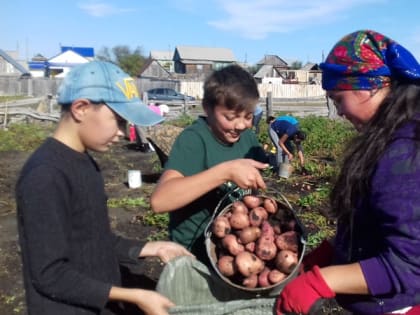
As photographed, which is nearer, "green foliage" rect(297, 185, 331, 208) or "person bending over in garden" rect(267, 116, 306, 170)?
"green foliage" rect(297, 185, 331, 208)

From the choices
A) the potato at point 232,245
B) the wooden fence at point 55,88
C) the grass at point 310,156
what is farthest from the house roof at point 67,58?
the potato at point 232,245

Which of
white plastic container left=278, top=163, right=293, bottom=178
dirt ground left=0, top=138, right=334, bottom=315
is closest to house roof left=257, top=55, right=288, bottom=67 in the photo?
dirt ground left=0, top=138, right=334, bottom=315

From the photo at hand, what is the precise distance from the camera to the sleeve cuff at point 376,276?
164 cm

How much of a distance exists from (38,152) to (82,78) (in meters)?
0.31

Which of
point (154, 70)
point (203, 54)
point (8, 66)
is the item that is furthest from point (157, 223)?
point (8, 66)

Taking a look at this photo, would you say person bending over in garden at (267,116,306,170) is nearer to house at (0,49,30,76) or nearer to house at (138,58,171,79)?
house at (138,58,171,79)

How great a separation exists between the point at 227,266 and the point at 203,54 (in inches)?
2783

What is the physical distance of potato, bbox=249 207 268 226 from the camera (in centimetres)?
213

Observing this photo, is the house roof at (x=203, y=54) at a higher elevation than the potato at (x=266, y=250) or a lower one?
higher

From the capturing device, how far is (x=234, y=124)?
91.3 inches

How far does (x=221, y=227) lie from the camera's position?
2084 mm

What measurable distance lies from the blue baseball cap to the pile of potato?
23.0 inches

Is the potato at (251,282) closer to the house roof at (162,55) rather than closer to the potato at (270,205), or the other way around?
the potato at (270,205)

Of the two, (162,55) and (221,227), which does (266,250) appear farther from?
(162,55)
